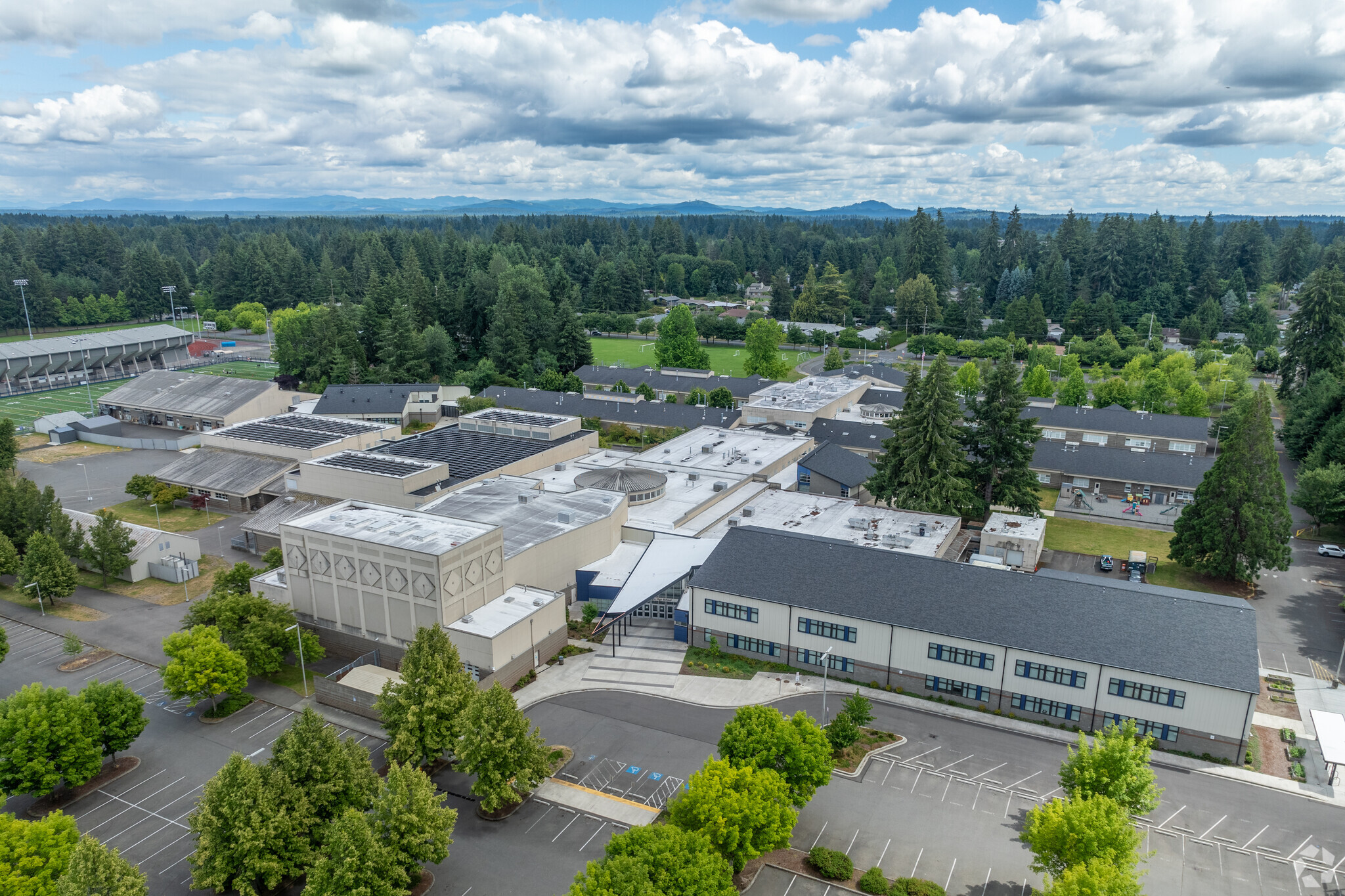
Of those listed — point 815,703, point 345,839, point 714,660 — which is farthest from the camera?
point 714,660

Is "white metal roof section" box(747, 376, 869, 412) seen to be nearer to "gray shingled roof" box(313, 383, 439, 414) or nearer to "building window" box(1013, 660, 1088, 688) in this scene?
"gray shingled roof" box(313, 383, 439, 414)

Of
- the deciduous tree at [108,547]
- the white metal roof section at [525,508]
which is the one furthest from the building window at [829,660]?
the deciduous tree at [108,547]

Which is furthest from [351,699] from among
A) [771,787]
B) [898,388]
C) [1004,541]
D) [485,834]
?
[898,388]

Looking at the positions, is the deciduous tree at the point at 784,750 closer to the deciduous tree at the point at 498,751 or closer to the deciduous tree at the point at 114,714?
the deciduous tree at the point at 498,751

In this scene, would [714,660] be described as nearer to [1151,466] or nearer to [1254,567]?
[1254,567]

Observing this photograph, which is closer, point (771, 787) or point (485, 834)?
point (771, 787)
